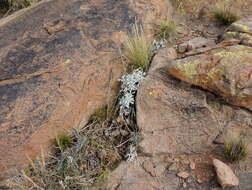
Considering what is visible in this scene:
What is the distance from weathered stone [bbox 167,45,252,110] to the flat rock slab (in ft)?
2.97

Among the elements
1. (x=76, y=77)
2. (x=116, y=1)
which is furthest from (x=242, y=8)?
(x=76, y=77)

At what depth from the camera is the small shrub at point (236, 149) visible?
2818mm

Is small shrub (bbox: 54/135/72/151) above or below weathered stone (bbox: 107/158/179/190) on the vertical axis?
above

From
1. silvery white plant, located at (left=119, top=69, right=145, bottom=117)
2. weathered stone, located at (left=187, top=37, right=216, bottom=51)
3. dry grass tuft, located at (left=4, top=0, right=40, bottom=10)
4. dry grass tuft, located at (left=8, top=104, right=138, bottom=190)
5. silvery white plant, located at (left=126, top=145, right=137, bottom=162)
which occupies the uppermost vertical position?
dry grass tuft, located at (left=4, top=0, right=40, bottom=10)

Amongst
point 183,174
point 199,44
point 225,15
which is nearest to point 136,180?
point 183,174

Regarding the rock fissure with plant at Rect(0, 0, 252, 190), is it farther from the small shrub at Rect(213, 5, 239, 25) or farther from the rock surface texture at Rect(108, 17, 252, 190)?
the small shrub at Rect(213, 5, 239, 25)

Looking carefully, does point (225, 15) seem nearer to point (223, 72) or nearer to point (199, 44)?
point (199, 44)

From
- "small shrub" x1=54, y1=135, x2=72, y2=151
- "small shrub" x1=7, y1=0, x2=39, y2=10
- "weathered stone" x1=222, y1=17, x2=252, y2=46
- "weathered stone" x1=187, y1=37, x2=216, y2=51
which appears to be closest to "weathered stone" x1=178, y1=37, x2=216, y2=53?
"weathered stone" x1=187, y1=37, x2=216, y2=51

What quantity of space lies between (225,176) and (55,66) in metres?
2.26

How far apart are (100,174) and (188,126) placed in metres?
1.12

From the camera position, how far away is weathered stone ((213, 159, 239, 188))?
266cm

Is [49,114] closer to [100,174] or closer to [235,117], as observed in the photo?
[100,174]

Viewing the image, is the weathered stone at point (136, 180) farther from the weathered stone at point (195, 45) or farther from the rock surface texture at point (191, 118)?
the weathered stone at point (195, 45)

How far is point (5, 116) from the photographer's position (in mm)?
3053
